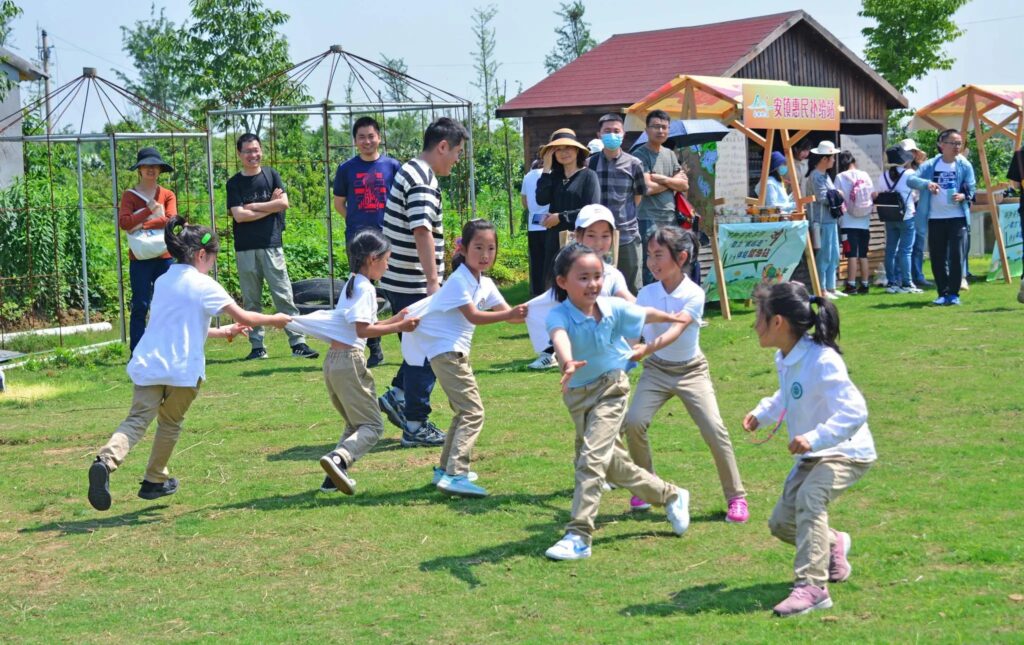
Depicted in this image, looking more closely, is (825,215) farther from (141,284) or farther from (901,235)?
(141,284)

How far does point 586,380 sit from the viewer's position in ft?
19.0

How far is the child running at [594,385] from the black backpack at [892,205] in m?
11.2

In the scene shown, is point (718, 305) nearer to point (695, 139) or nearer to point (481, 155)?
point (695, 139)

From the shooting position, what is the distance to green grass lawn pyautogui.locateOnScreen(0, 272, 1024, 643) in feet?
15.9

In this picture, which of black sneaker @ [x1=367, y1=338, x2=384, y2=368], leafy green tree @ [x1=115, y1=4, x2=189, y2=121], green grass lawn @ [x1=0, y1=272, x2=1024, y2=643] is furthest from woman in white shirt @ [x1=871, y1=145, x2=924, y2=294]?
leafy green tree @ [x1=115, y1=4, x2=189, y2=121]

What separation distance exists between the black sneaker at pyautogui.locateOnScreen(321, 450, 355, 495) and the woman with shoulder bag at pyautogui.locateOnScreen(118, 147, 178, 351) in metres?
5.35

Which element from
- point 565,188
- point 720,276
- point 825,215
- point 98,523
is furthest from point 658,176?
point 98,523

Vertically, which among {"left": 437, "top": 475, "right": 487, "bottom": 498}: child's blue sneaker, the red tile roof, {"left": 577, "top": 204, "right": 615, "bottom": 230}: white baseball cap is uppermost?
the red tile roof

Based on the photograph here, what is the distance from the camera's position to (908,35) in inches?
1218

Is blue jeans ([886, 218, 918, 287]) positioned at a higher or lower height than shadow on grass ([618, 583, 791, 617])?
higher

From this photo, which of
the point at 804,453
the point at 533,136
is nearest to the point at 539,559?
the point at 804,453

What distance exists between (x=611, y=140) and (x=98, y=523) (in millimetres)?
5896

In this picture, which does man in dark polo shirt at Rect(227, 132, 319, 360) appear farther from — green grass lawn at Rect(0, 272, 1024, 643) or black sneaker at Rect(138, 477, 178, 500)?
black sneaker at Rect(138, 477, 178, 500)

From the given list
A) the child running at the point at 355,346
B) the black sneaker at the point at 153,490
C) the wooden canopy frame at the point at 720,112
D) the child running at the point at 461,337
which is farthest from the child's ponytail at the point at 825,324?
the wooden canopy frame at the point at 720,112
